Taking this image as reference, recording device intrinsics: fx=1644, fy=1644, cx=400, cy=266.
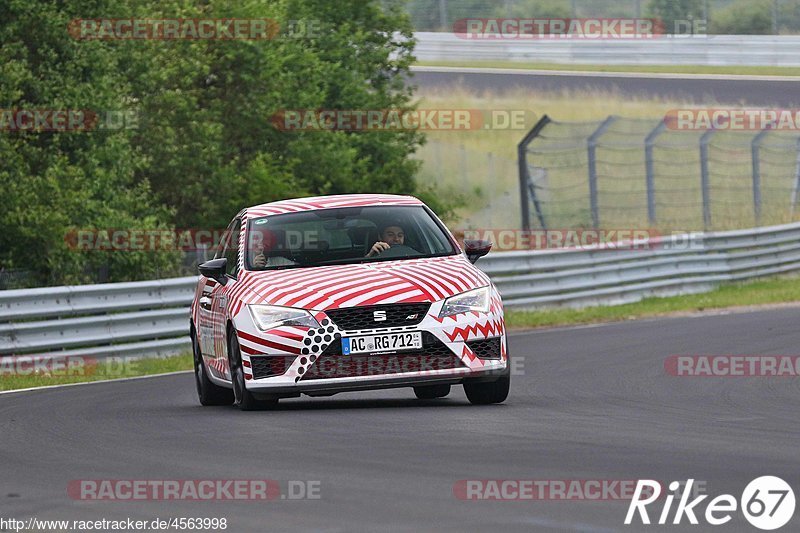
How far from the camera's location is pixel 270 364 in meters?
11.0

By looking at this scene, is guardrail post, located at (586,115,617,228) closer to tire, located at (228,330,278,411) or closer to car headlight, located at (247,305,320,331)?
tire, located at (228,330,278,411)

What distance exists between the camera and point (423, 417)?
33.8ft

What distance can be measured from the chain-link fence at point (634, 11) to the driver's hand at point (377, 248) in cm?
3527

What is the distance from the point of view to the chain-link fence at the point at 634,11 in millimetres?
45819

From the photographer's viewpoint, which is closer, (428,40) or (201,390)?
(201,390)

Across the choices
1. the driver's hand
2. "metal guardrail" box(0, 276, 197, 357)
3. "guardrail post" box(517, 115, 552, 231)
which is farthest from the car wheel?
"guardrail post" box(517, 115, 552, 231)

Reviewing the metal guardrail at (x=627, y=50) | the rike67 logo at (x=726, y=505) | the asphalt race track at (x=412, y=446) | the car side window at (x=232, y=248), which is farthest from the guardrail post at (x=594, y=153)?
the rike67 logo at (x=726, y=505)

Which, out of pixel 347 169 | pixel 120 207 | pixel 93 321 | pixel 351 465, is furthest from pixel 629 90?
pixel 351 465

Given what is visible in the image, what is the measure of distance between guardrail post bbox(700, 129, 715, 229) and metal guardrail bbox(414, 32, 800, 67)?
14.9m

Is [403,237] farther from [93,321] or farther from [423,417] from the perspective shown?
[93,321]

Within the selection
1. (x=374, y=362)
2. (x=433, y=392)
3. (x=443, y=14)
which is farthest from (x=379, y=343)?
(x=443, y=14)

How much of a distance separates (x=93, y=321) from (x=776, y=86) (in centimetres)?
3141

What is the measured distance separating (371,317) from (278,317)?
2.18 feet

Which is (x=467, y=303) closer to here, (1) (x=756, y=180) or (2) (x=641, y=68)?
(1) (x=756, y=180)
